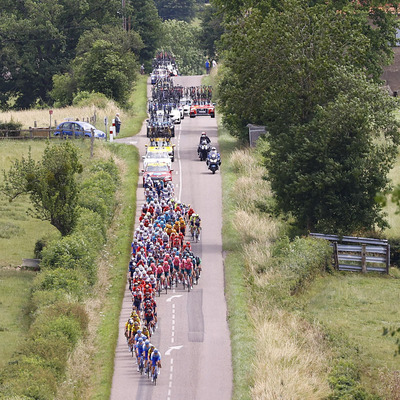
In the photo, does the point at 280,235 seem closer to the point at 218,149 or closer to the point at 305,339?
the point at 305,339

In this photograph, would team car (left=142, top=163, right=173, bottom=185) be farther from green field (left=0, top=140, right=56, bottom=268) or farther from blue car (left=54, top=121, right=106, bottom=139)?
blue car (left=54, top=121, right=106, bottom=139)

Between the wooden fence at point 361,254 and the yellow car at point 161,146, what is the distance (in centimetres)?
1860

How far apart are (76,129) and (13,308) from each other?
30434mm

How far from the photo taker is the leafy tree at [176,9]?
547ft

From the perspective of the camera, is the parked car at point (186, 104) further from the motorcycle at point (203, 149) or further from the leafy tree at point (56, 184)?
the leafy tree at point (56, 184)

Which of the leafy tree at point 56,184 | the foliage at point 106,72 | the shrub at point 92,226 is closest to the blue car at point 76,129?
the foliage at point 106,72

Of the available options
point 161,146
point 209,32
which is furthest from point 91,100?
point 209,32

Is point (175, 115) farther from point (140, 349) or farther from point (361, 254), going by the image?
point (140, 349)

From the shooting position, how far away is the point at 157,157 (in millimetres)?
Answer: 55719

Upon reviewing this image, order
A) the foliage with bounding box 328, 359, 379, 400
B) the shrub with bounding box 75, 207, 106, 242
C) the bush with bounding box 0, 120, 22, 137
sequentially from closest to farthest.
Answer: the foliage with bounding box 328, 359, 379, 400 < the shrub with bounding box 75, 207, 106, 242 < the bush with bounding box 0, 120, 22, 137

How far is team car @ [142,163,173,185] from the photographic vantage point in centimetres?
5256

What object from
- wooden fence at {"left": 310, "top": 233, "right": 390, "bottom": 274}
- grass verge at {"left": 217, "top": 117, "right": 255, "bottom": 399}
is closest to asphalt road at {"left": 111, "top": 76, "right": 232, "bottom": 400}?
grass verge at {"left": 217, "top": 117, "right": 255, "bottom": 399}

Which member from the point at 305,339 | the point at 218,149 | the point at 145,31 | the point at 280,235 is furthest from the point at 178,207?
the point at 145,31

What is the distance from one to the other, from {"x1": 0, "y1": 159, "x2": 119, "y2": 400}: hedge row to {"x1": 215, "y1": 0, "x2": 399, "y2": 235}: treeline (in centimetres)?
810
